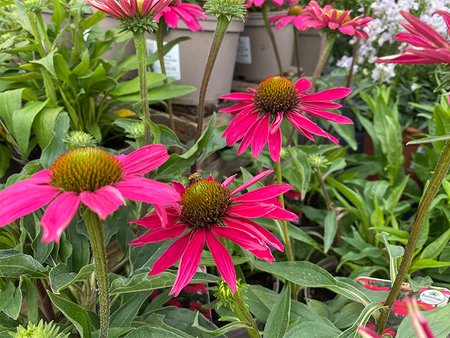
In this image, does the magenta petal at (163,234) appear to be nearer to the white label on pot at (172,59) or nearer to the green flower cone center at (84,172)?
the green flower cone center at (84,172)

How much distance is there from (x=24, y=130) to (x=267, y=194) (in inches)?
18.0

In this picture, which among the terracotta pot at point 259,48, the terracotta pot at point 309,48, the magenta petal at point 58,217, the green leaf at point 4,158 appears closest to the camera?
the magenta petal at point 58,217

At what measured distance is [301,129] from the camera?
533mm

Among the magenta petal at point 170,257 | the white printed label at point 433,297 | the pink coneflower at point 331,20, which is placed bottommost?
the white printed label at point 433,297

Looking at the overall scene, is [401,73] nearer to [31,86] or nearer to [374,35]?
[374,35]

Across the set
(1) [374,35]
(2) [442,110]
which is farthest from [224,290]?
(1) [374,35]

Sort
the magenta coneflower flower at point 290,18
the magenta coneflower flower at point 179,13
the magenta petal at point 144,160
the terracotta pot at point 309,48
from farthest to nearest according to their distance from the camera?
the terracotta pot at point 309,48
the magenta coneflower flower at point 290,18
the magenta coneflower flower at point 179,13
the magenta petal at point 144,160

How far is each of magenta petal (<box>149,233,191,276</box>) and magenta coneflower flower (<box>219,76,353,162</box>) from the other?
15 centimetres

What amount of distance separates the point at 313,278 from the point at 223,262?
0.17 meters

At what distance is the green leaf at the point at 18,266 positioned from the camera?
47 cm

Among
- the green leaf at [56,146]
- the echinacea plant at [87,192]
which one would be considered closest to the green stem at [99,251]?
the echinacea plant at [87,192]

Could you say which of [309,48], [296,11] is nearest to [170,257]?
[296,11]

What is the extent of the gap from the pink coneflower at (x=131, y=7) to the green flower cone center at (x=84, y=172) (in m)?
0.22

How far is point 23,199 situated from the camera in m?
0.30
